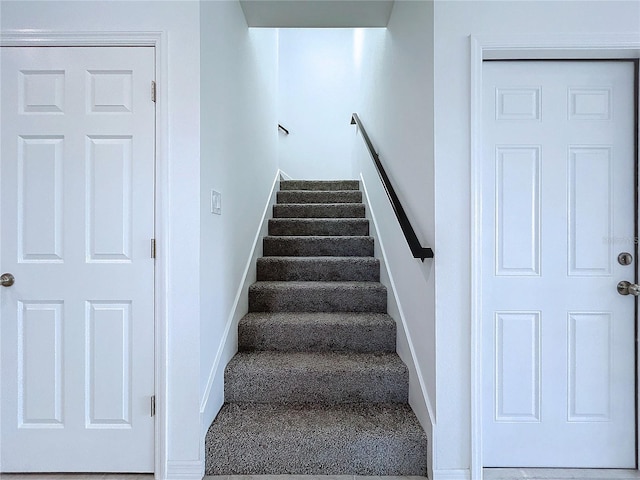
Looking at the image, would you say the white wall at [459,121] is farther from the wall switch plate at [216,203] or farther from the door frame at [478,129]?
the wall switch plate at [216,203]

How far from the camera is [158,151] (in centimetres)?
155

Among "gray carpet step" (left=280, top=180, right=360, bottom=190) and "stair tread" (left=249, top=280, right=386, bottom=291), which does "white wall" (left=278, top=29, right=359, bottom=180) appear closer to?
"gray carpet step" (left=280, top=180, right=360, bottom=190)

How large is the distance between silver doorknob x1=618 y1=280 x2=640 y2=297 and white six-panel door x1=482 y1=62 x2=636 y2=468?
3 centimetres

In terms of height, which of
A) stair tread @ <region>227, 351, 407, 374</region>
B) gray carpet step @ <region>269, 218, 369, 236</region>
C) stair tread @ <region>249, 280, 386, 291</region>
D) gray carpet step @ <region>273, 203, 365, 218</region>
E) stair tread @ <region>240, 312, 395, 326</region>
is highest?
gray carpet step @ <region>273, 203, 365, 218</region>

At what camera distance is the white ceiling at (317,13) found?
6.57ft

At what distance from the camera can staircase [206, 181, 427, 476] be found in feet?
5.07

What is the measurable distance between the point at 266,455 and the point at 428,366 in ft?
2.77

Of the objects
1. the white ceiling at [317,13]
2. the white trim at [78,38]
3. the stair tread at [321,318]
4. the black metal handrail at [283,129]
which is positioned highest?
the black metal handrail at [283,129]

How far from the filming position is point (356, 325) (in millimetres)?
2059

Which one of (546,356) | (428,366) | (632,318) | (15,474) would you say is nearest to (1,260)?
(15,474)

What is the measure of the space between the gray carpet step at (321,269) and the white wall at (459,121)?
1089mm

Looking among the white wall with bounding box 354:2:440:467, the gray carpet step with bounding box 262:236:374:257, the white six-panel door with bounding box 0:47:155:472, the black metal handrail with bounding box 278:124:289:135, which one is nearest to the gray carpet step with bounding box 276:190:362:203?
the gray carpet step with bounding box 262:236:374:257

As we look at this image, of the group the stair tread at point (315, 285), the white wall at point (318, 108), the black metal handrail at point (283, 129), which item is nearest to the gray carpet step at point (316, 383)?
the stair tread at point (315, 285)

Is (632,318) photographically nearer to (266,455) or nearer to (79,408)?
(266,455)
